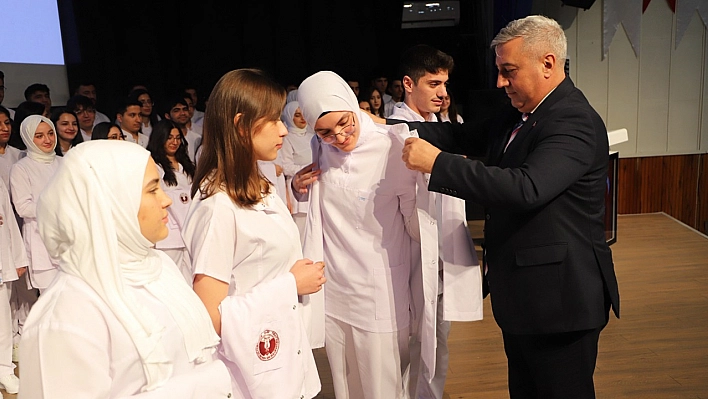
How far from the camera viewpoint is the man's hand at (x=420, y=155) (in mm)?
2004

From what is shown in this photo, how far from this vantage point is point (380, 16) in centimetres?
1027

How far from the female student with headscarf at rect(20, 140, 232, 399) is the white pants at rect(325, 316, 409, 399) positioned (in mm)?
1132

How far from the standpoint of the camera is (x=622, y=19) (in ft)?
25.1

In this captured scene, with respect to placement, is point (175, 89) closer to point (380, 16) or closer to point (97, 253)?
point (380, 16)

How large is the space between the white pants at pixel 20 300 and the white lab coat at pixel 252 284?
313cm

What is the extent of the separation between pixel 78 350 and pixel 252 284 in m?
0.70

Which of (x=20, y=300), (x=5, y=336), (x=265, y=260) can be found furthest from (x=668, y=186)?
(x=265, y=260)

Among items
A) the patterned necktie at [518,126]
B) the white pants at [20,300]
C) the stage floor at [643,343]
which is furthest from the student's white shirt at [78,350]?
the white pants at [20,300]

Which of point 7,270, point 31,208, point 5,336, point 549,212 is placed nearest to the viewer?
point 549,212

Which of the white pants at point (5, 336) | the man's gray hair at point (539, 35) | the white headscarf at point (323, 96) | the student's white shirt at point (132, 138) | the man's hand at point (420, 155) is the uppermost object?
the man's gray hair at point (539, 35)

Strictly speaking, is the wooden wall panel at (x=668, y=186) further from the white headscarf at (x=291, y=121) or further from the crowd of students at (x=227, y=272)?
the crowd of students at (x=227, y=272)

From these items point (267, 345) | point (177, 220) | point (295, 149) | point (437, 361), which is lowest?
point (437, 361)

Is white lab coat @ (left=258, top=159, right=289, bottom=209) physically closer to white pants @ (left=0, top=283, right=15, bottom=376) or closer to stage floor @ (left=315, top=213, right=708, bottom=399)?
stage floor @ (left=315, top=213, right=708, bottom=399)

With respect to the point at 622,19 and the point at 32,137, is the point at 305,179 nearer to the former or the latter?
the point at 32,137
